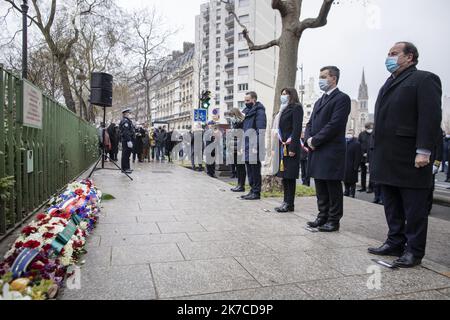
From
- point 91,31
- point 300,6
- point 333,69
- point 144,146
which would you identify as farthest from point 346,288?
point 91,31

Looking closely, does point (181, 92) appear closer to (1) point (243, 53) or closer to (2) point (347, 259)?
(1) point (243, 53)

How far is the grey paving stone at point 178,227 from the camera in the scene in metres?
4.70

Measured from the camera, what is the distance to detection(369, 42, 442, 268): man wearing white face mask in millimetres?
3414

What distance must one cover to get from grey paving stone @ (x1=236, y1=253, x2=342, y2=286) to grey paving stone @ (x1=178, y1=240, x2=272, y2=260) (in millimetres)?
190

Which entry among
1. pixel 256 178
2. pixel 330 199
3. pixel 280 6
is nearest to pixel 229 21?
pixel 280 6

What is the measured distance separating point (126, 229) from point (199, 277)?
1.98 m

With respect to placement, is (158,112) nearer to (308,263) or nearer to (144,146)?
(144,146)

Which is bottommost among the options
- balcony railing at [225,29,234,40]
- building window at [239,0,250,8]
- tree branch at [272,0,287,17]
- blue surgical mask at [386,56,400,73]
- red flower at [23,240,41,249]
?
red flower at [23,240,41,249]

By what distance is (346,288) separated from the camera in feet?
9.51

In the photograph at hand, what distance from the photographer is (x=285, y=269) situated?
330 centimetres

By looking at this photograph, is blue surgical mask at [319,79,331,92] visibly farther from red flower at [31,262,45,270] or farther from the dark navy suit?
red flower at [31,262,45,270]

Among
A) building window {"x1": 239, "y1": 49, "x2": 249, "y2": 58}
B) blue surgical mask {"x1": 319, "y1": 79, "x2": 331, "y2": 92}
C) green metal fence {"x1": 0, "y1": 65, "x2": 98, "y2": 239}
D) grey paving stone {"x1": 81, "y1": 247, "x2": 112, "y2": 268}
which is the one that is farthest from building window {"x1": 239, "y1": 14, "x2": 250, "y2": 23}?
grey paving stone {"x1": 81, "y1": 247, "x2": 112, "y2": 268}

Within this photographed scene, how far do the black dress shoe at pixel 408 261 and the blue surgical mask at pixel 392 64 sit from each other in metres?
Result: 1.88
